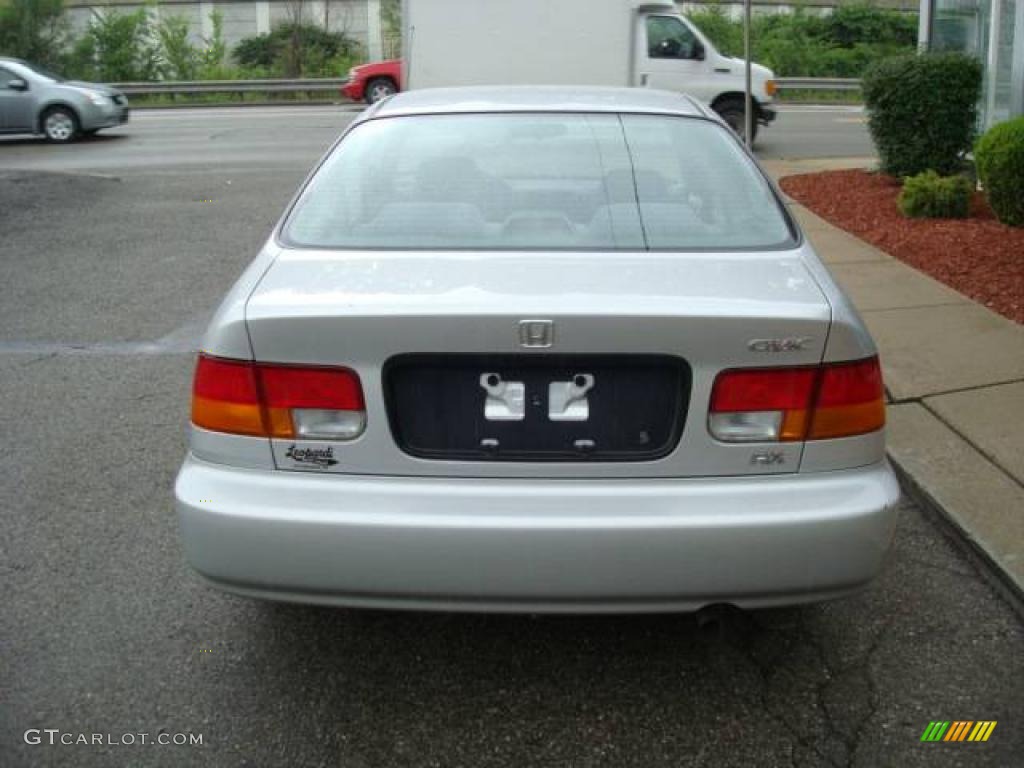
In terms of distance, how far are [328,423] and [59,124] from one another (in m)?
18.2

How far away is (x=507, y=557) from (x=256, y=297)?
38.0 inches

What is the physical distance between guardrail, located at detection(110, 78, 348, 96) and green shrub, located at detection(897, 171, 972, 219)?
22540 mm

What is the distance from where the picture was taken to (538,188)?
11.5 ft

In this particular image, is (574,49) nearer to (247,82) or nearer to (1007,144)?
(1007,144)

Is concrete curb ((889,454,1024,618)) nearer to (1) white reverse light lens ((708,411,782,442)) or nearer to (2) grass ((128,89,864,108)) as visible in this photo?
(1) white reverse light lens ((708,411,782,442))

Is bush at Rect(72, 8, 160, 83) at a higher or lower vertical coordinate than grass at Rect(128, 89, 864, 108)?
higher

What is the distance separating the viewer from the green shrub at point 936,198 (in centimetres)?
934

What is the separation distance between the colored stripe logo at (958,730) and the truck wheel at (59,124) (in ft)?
61.8

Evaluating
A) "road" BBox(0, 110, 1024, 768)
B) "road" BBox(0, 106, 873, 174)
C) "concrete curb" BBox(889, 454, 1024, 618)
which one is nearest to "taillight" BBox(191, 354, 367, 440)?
"road" BBox(0, 110, 1024, 768)

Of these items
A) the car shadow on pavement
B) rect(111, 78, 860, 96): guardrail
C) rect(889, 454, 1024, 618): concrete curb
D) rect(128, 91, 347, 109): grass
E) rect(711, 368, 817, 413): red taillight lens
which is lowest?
rect(889, 454, 1024, 618): concrete curb

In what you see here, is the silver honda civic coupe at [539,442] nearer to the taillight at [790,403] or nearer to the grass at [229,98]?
the taillight at [790,403]

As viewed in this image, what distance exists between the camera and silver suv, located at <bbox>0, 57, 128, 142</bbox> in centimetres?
1853

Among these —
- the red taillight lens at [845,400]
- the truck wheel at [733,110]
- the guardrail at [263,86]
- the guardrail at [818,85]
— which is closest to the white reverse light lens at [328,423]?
the red taillight lens at [845,400]

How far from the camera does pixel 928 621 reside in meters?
3.56
